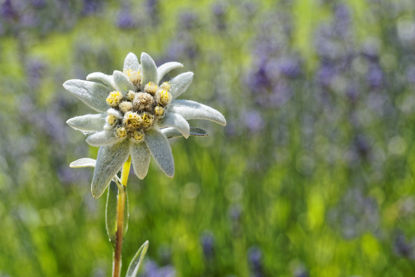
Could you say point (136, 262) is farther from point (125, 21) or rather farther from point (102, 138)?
point (125, 21)

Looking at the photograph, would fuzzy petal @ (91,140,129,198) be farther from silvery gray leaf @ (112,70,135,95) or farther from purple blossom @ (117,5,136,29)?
purple blossom @ (117,5,136,29)

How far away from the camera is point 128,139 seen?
1.10 meters

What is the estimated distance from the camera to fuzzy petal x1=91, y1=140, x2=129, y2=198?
1.03 meters

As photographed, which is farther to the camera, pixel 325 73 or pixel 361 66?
pixel 361 66

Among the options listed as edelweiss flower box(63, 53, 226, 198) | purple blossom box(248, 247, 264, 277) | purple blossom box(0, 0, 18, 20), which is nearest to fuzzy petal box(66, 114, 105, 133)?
edelweiss flower box(63, 53, 226, 198)

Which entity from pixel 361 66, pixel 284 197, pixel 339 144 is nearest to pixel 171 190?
pixel 284 197

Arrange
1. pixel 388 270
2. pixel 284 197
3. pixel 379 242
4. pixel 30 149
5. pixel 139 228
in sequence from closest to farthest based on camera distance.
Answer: pixel 388 270 < pixel 379 242 < pixel 139 228 < pixel 284 197 < pixel 30 149

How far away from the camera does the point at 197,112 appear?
3.65 ft

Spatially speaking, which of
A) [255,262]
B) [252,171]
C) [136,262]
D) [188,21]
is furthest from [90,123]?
[188,21]

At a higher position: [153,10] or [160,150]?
[153,10]

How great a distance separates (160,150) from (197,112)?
0.13m

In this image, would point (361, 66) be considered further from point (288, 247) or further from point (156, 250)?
point (156, 250)

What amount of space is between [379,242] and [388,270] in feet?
0.76

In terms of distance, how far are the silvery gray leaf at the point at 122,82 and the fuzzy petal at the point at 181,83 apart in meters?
0.10
